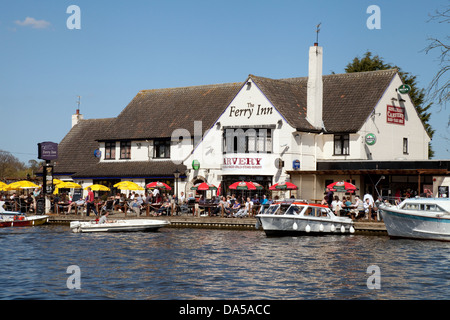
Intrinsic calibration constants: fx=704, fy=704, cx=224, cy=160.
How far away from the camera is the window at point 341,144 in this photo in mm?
51969

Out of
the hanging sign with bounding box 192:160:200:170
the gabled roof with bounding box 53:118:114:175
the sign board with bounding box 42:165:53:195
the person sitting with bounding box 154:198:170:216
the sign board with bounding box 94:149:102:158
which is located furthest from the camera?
the gabled roof with bounding box 53:118:114:175

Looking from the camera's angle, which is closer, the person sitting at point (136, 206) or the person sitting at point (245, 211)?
the person sitting at point (245, 211)

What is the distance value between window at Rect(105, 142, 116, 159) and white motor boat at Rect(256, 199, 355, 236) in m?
25.1

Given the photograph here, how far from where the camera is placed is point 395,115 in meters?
54.5

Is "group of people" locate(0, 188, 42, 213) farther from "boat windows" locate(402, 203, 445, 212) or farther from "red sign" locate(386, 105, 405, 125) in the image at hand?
"boat windows" locate(402, 203, 445, 212)

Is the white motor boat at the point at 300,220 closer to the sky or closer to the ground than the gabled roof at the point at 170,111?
closer to the ground

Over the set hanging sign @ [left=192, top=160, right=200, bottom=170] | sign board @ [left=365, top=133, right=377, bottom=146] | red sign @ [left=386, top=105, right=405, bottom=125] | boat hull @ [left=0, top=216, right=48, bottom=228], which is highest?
red sign @ [left=386, top=105, right=405, bottom=125]

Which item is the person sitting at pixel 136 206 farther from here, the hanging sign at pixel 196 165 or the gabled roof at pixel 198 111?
the gabled roof at pixel 198 111

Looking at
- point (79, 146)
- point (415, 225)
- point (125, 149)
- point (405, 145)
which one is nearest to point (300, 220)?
point (415, 225)

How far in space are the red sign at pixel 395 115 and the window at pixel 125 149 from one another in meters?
22.0

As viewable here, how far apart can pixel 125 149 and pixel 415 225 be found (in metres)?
31.1

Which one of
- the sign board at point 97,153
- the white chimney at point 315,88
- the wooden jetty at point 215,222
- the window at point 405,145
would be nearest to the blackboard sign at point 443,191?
the wooden jetty at point 215,222

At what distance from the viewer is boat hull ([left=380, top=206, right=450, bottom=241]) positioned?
35.9m

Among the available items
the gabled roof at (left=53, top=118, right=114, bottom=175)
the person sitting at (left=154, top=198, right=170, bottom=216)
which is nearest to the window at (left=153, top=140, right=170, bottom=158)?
the gabled roof at (left=53, top=118, right=114, bottom=175)
